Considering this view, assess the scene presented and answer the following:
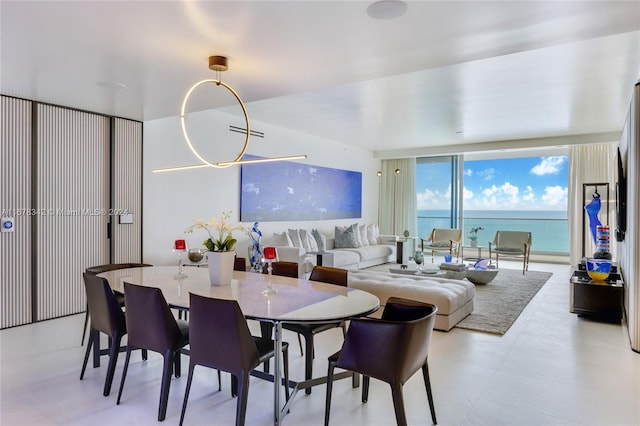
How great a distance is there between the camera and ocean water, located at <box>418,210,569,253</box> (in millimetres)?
10203

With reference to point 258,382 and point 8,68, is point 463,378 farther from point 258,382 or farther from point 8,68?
point 8,68

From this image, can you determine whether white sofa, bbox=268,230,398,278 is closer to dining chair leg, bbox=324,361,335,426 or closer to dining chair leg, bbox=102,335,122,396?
dining chair leg, bbox=102,335,122,396

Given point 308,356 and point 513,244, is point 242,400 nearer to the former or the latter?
point 308,356

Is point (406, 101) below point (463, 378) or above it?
above

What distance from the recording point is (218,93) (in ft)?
13.2

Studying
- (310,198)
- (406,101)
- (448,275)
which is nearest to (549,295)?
(448,275)

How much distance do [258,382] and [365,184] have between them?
7744 millimetres

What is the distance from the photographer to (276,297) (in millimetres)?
2590

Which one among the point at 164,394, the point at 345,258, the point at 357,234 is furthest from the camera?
the point at 357,234

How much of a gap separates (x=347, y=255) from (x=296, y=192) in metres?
1.57

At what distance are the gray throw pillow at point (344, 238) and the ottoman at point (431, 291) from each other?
311cm

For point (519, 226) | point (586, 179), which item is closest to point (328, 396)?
point (586, 179)

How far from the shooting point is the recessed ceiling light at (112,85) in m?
3.71

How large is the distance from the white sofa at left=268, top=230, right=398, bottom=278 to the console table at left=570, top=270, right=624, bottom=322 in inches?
132
